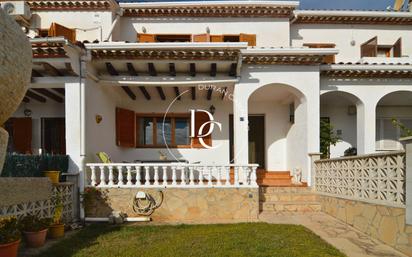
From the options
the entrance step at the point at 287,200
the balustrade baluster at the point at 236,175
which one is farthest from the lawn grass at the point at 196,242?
the entrance step at the point at 287,200

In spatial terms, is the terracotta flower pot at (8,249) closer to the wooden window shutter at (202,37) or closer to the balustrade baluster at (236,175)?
the balustrade baluster at (236,175)

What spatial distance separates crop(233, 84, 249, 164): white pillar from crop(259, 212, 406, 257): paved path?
1815 millimetres

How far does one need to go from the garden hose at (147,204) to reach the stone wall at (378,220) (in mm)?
4720

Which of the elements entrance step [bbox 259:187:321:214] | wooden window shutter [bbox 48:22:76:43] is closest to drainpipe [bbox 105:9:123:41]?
wooden window shutter [bbox 48:22:76:43]

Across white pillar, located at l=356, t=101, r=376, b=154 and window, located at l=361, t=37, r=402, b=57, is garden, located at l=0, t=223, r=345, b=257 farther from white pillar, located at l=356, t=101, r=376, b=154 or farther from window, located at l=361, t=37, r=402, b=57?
window, located at l=361, t=37, r=402, b=57

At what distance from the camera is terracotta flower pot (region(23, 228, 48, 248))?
5.47m

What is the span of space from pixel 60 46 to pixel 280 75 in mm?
6171

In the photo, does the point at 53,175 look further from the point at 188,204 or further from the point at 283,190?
the point at 283,190

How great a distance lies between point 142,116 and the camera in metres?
11.0

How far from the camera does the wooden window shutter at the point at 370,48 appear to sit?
424 inches

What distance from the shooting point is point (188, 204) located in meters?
7.63

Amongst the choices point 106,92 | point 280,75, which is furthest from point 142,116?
point 280,75

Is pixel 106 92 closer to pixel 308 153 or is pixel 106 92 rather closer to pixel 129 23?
pixel 129 23

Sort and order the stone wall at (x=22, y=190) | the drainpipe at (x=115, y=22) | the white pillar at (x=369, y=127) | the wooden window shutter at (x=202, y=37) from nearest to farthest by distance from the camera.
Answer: the stone wall at (x=22, y=190), the white pillar at (x=369, y=127), the drainpipe at (x=115, y=22), the wooden window shutter at (x=202, y=37)
